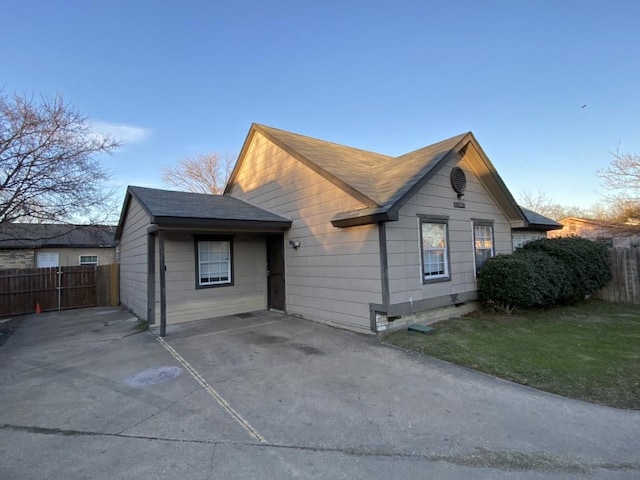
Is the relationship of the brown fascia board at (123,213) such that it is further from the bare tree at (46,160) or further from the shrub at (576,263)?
the shrub at (576,263)

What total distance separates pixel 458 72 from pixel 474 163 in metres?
4.54

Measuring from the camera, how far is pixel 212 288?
30.8ft

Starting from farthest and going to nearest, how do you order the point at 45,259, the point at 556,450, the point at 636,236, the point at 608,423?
1. the point at 45,259
2. the point at 636,236
3. the point at 608,423
4. the point at 556,450

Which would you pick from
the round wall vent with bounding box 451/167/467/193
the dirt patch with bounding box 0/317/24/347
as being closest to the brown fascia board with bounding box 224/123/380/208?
the round wall vent with bounding box 451/167/467/193

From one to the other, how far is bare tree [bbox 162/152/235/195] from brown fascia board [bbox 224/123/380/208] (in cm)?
1777

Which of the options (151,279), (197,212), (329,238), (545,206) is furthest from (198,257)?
(545,206)

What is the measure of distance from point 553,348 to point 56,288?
16.0 m

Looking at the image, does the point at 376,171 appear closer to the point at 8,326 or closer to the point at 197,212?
the point at 197,212

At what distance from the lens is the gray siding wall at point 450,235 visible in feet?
23.5

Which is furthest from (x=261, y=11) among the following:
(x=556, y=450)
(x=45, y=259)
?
(x=45, y=259)

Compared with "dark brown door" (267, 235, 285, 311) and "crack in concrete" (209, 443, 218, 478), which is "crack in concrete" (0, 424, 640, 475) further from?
"dark brown door" (267, 235, 285, 311)

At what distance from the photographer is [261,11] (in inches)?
410

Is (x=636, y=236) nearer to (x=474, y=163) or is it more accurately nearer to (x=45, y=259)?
(x=474, y=163)

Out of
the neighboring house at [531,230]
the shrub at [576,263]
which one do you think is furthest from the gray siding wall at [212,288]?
the neighboring house at [531,230]
